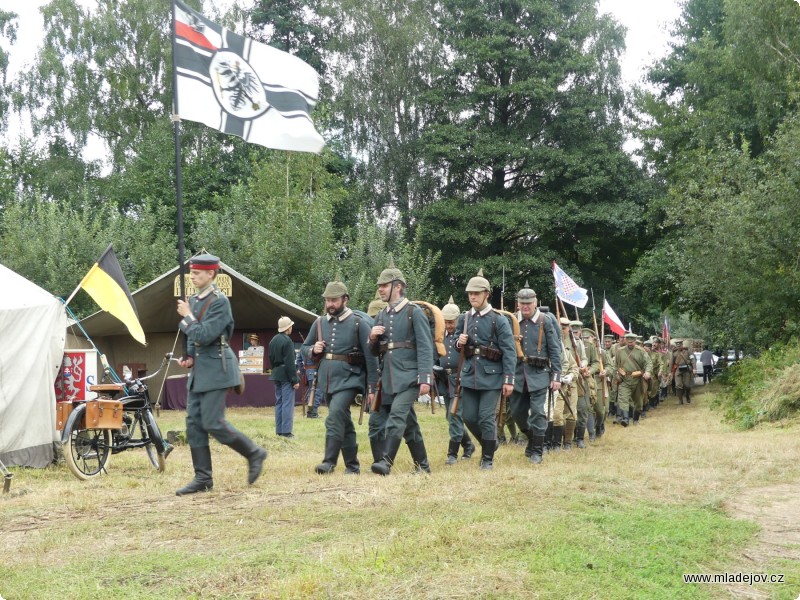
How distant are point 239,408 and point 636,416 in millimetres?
8979

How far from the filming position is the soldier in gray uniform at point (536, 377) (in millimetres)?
11031

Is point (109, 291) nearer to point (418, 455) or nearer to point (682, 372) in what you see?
point (418, 455)

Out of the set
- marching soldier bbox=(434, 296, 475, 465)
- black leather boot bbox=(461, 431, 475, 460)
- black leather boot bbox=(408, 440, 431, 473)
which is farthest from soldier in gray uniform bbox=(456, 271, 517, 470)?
black leather boot bbox=(461, 431, 475, 460)

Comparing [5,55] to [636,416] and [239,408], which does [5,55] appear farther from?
[636,416]

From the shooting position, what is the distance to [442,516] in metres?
6.49

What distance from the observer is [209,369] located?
8180 millimetres

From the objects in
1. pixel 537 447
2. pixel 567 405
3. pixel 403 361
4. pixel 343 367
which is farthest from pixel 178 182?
pixel 567 405

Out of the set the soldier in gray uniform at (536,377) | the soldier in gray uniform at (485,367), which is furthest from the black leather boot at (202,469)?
the soldier in gray uniform at (536,377)

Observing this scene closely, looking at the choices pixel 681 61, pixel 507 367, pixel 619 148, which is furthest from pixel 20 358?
pixel 681 61

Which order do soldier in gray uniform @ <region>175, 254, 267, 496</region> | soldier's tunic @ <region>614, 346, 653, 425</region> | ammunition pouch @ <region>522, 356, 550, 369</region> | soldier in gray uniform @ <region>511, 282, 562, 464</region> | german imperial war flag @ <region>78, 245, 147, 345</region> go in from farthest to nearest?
soldier's tunic @ <region>614, 346, 653, 425</region> < german imperial war flag @ <region>78, 245, 147, 345</region> < ammunition pouch @ <region>522, 356, 550, 369</region> < soldier in gray uniform @ <region>511, 282, 562, 464</region> < soldier in gray uniform @ <region>175, 254, 267, 496</region>

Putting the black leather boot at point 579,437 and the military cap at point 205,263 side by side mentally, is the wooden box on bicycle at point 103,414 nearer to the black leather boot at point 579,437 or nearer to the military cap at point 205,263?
the military cap at point 205,263

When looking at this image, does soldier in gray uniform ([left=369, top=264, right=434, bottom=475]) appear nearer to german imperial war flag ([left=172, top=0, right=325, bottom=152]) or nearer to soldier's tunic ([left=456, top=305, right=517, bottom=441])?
soldier's tunic ([left=456, top=305, right=517, bottom=441])

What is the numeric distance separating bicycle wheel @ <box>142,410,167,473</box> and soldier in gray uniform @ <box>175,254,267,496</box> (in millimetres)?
2084

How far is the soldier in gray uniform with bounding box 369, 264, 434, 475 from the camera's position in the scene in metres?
9.29
